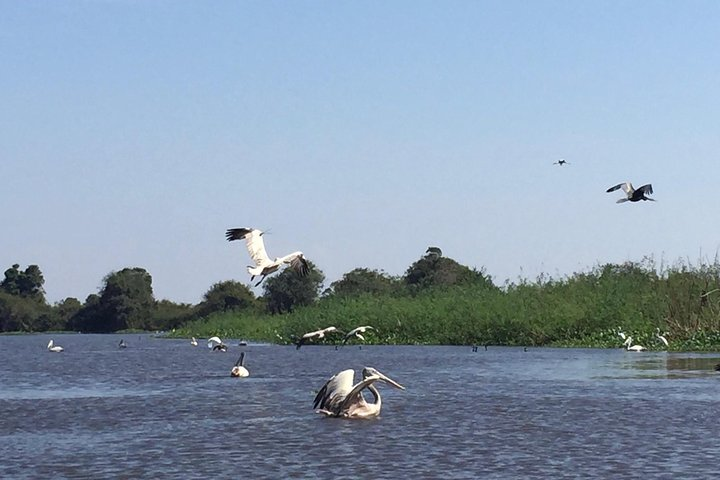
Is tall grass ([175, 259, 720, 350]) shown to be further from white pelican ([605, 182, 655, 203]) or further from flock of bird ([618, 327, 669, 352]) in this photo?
white pelican ([605, 182, 655, 203])

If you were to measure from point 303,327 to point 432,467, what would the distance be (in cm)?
5332

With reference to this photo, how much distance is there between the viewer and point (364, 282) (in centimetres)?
10394

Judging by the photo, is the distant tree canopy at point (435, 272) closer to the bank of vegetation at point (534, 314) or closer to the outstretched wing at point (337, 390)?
the bank of vegetation at point (534, 314)

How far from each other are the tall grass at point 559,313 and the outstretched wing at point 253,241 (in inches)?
805

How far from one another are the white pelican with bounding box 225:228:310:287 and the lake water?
292 centimetres

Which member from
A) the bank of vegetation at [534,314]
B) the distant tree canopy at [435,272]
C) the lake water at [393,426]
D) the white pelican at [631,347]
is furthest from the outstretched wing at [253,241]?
the distant tree canopy at [435,272]

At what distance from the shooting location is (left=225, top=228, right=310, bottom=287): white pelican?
26469 millimetres

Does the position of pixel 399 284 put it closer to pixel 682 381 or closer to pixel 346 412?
pixel 682 381

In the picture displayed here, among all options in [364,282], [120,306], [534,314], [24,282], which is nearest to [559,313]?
[534,314]

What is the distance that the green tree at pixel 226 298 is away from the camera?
132875 millimetres

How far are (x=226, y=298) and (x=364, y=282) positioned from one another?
33.1m

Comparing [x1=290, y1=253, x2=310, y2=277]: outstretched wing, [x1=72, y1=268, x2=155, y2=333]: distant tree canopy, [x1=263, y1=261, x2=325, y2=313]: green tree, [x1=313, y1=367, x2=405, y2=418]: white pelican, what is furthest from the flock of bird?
[x1=72, y1=268, x2=155, y2=333]: distant tree canopy

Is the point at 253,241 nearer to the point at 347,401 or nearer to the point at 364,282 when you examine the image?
the point at 347,401

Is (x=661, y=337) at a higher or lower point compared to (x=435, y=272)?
lower
